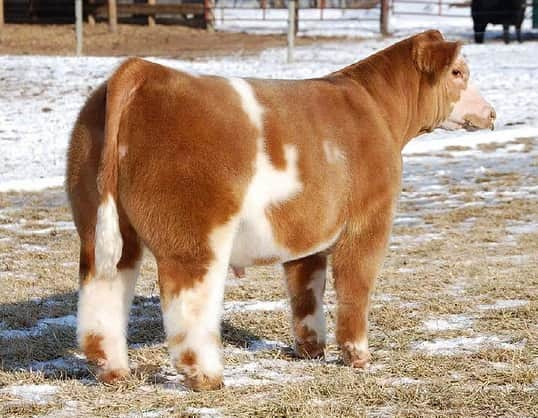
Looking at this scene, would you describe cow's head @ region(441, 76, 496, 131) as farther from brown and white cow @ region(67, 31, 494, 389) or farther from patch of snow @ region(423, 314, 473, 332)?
patch of snow @ region(423, 314, 473, 332)

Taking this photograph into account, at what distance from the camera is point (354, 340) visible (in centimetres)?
477

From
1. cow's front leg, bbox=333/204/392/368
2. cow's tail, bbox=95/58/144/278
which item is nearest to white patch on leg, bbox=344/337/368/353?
cow's front leg, bbox=333/204/392/368

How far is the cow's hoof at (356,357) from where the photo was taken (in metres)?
4.73

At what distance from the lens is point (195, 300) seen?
4.18m

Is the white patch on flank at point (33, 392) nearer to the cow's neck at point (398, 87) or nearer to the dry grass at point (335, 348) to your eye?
the dry grass at point (335, 348)

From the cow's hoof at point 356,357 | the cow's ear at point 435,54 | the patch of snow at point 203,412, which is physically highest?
the cow's ear at point 435,54

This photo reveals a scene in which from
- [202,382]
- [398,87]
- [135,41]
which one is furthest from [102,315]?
[135,41]

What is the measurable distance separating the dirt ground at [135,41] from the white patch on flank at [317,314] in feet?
51.8

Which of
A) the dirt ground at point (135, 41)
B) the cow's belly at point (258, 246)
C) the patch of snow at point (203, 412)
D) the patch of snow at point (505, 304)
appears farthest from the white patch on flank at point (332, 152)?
the dirt ground at point (135, 41)

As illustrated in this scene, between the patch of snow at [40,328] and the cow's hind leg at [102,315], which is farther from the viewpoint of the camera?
the patch of snow at [40,328]

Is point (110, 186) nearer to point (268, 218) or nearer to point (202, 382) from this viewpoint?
point (268, 218)

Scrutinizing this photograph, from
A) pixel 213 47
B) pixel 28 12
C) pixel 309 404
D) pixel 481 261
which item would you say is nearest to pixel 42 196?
pixel 481 261

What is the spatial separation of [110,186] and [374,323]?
1943mm

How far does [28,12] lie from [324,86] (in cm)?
2455
